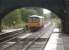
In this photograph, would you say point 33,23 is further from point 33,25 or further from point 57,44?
point 57,44

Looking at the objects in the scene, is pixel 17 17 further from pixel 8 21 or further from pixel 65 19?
pixel 65 19

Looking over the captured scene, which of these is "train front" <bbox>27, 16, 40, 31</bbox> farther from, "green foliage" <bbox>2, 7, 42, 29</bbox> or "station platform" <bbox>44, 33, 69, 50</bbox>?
"station platform" <bbox>44, 33, 69, 50</bbox>

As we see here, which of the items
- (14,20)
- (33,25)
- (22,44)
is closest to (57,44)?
(22,44)

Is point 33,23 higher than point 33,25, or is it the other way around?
point 33,23

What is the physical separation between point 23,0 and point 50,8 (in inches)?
162

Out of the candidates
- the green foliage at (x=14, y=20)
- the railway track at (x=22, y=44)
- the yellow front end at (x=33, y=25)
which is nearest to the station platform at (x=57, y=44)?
the railway track at (x=22, y=44)

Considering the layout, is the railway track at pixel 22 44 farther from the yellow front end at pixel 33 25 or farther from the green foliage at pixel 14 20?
the green foliage at pixel 14 20

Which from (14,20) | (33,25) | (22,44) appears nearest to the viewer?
(22,44)

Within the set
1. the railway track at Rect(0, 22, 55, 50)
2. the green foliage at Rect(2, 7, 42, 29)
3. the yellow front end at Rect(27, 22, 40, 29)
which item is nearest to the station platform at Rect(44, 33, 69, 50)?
the railway track at Rect(0, 22, 55, 50)

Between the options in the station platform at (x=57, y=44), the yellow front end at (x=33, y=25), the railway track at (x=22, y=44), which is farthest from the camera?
the yellow front end at (x=33, y=25)

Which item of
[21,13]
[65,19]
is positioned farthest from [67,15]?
[21,13]

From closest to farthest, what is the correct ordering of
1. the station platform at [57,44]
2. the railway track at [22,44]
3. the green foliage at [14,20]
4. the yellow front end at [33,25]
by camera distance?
1. the station platform at [57,44]
2. the railway track at [22,44]
3. the yellow front end at [33,25]
4. the green foliage at [14,20]

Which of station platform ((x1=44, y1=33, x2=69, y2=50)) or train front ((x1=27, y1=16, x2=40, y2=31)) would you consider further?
train front ((x1=27, y1=16, x2=40, y2=31))

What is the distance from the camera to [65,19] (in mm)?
33281
